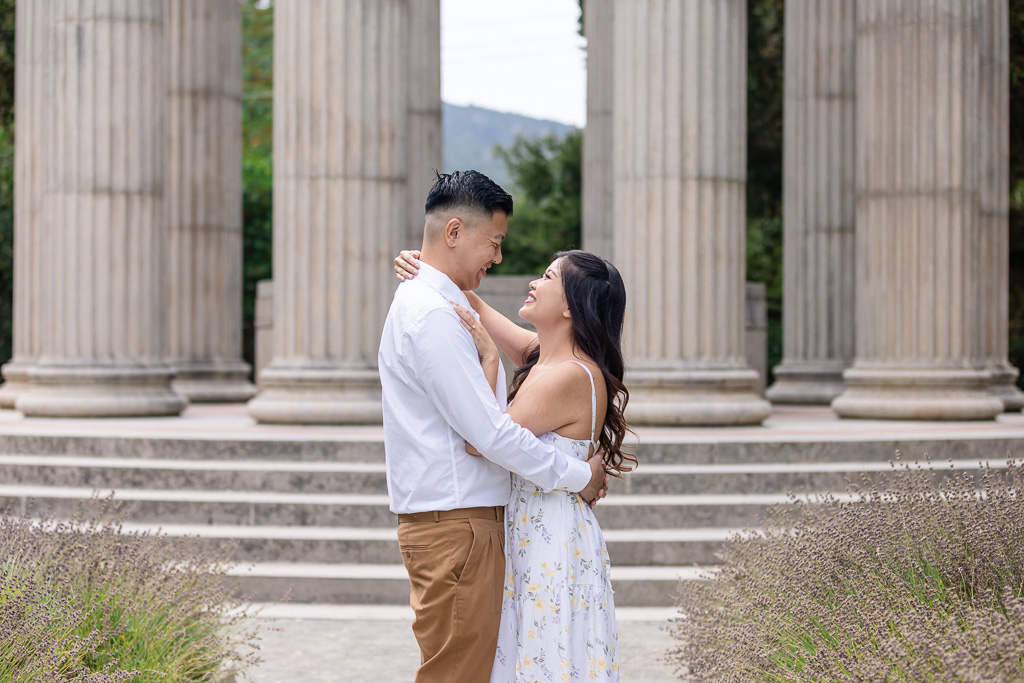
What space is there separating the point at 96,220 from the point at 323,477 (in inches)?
223

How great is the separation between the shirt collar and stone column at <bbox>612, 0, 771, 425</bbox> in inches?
334

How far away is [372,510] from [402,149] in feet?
15.5

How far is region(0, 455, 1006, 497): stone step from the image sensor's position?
10.8m

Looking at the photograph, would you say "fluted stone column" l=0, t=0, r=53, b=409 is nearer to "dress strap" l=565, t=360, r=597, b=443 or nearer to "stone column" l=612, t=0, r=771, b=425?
"stone column" l=612, t=0, r=771, b=425

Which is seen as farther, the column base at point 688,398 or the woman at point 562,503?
the column base at point 688,398

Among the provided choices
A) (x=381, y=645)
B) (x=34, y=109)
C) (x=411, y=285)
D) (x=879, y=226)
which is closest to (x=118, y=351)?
(x=34, y=109)

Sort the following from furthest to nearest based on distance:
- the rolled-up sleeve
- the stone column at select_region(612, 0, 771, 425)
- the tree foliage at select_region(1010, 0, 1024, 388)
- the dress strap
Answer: the tree foliage at select_region(1010, 0, 1024, 388) < the stone column at select_region(612, 0, 771, 425) < the dress strap < the rolled-up sleeve

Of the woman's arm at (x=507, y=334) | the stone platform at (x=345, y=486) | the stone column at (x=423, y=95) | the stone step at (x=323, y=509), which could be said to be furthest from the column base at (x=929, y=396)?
the woman's arm at (x=507, y=334)

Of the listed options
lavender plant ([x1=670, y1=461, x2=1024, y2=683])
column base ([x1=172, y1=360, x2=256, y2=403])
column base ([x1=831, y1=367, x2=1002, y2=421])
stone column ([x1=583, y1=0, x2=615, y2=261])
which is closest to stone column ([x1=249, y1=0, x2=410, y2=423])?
column base ([x1=172, y1=360, x2=256, y2=403])

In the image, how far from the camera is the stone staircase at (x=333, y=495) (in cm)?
948

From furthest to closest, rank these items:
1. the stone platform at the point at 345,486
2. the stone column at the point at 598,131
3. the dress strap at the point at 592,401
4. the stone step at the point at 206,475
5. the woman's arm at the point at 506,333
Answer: the stone column at the point at 598,131 < the stone step at the point at 206,475 < the stone platform at the point at 345,486 < the woman's arm at the point at 506,333 < the dress strap at the point at 592,401

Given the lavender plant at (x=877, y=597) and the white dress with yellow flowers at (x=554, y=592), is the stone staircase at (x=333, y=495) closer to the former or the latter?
the lavender plant at (x=877, y=597)

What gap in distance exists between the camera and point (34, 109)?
54.2 ft

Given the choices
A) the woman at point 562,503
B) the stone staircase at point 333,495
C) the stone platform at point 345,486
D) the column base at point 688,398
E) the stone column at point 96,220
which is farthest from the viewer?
the stone column at point 96,220
